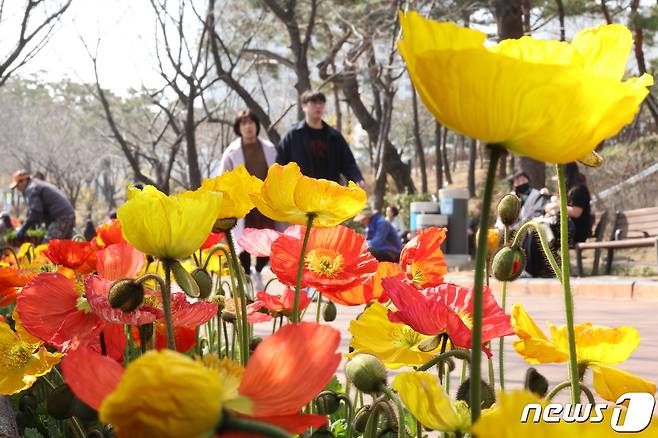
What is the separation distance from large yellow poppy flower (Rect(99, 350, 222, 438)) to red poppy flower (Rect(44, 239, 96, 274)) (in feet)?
3.24

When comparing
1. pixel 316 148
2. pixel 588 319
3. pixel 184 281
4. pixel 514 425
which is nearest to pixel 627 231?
pixel 588 319

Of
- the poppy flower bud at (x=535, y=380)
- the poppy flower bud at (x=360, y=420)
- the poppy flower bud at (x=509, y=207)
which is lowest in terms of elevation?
the poppy flower bud at (x=360, y=420)

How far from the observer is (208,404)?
0.33 meters

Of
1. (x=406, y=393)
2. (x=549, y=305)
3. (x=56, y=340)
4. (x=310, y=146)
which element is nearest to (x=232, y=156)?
(x=310, y=146)

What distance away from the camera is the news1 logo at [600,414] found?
1.28ft

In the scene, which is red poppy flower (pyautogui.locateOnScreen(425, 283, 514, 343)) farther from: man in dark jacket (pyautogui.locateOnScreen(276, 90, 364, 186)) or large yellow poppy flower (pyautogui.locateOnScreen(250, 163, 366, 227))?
man in dark jacket (pyautogui.locateOnScreen(276, 90, 364, 186))

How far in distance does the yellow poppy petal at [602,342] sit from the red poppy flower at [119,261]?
1.53 feet

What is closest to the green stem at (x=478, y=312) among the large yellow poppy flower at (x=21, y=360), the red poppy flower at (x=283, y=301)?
the large yellow poppy flower at (x=21, y=360)

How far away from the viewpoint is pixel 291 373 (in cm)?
41

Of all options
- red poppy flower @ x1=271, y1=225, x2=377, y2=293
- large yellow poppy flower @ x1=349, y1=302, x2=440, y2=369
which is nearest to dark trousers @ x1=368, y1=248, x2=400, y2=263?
red poppy flower @ x1=271, y1=225, x2=377, y2=293

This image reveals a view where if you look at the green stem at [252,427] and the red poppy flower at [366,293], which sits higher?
the green stem at [252,427]

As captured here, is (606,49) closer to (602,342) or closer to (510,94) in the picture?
(510,94)

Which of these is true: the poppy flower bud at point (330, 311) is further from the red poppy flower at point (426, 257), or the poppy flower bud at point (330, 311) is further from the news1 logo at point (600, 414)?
the news1 logo at point (600, 414)

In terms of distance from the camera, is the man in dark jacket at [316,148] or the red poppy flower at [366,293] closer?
the red poppy flower at [366,293]
